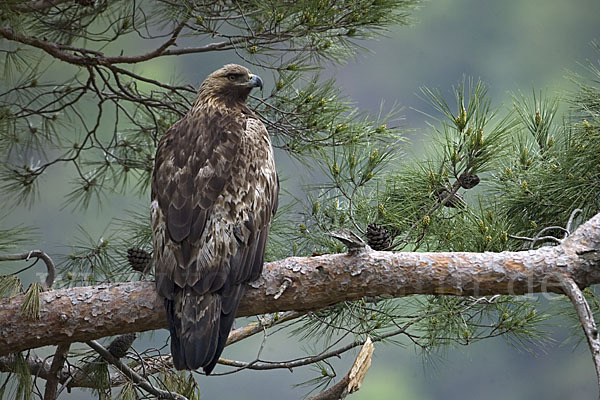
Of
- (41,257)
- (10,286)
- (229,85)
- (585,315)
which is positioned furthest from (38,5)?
(585,315)

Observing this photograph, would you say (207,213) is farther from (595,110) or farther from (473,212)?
(595,110)

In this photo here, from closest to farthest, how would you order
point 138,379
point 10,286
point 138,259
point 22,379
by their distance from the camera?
1. point 10,286
2. point 22,379
3. point 138,379
4. point 138,259

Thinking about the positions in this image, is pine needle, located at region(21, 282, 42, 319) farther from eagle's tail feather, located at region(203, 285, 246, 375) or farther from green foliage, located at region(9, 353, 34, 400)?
eagle's tail feather, located at region(203, 285, 246, 375)

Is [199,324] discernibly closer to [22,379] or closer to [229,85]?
[22,379]

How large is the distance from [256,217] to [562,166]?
0.93 m

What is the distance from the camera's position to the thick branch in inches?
76.3

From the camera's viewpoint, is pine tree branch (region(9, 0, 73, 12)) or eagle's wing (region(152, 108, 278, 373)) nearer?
eagle's wing (region(152, 108, 278, 373))

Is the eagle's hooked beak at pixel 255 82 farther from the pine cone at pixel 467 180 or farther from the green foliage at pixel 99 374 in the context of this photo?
the green foliage at pixel 99 374

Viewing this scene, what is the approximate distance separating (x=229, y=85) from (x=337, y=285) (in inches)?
37.4

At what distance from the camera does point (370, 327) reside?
2670 millimetres

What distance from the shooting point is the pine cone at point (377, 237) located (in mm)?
2297

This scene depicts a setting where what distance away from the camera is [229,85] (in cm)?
266

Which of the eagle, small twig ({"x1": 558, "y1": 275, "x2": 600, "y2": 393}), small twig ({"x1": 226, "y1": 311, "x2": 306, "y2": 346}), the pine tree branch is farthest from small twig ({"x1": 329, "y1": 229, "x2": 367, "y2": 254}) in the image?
the pine tree branch

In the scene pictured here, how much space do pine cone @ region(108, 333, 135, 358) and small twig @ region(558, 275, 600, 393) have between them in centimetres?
119
